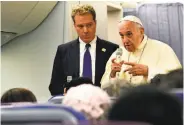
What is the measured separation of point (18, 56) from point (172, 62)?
2.03 m

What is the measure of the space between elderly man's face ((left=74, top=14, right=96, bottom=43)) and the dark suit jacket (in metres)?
0.12

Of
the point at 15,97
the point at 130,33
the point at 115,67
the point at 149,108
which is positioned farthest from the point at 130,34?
the point at 149,108

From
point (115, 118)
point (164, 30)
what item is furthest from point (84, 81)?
point (164, 30)

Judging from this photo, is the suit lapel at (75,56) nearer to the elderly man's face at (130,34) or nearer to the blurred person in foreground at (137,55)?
the blurred person in foreground at (137,55)

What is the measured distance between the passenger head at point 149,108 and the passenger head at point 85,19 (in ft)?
6.45

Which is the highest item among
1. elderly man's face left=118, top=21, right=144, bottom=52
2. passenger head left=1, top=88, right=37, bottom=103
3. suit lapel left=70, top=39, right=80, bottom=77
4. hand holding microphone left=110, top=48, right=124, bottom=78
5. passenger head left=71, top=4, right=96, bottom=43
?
passenger head left=71, top=4, right=96, bottom=43

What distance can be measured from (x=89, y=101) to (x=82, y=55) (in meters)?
1.73

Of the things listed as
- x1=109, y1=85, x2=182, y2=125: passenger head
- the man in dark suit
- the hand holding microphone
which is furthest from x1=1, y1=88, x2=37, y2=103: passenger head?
x1=109, y1=85, x2=182, y2=125: passenger head

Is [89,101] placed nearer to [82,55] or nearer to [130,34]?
[130,34]

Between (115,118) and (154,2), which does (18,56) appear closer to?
(154,2)

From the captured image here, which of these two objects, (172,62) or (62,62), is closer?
(172,62)

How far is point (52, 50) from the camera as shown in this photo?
12.8 feet

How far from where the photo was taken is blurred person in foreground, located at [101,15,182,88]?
8.26 ft

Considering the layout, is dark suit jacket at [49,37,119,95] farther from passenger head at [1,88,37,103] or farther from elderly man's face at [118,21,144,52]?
passenger head at [1,88,37,103]
